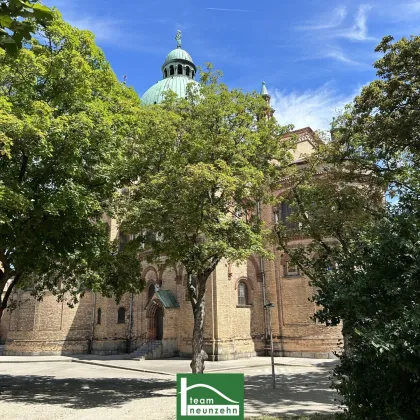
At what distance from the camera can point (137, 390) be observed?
46.9 feet

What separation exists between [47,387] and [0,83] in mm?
11497

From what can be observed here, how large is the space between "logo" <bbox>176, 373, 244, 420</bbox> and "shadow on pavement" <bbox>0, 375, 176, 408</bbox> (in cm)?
705

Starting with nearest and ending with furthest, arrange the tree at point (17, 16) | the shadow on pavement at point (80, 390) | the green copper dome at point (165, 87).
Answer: the tree at point (17, 16), the shadow on pavement at point (80, 390), the green copper dome at point (165, 87)

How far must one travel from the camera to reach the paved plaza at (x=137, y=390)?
415 inches

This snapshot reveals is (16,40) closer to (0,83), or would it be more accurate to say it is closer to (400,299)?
(400,299)

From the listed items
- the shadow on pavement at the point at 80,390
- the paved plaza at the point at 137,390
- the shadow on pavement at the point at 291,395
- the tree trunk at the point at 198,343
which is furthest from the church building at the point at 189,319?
the tree trunk at the point at 198,343

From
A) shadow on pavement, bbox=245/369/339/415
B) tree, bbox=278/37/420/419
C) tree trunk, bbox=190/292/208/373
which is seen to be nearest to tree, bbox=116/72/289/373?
tree trunk, bbox=190/292/208/373

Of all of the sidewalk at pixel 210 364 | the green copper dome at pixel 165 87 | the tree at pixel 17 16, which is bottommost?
the sidewalk at pixel 210 364

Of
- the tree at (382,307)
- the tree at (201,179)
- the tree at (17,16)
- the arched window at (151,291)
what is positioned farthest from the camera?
the arched window at (151,291)

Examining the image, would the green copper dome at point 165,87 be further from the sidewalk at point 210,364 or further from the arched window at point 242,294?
the sidewalk at point 210,364

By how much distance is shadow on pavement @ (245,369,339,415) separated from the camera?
10.4m

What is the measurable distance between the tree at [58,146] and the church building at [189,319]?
8.43m

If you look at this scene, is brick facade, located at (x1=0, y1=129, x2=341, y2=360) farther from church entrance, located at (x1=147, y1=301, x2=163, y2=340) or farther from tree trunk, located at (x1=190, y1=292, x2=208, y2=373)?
tree trunk, located at (x1=190, y1=292, x2=208, y2=373)

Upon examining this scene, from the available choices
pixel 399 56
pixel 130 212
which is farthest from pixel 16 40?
pixel 399 56
